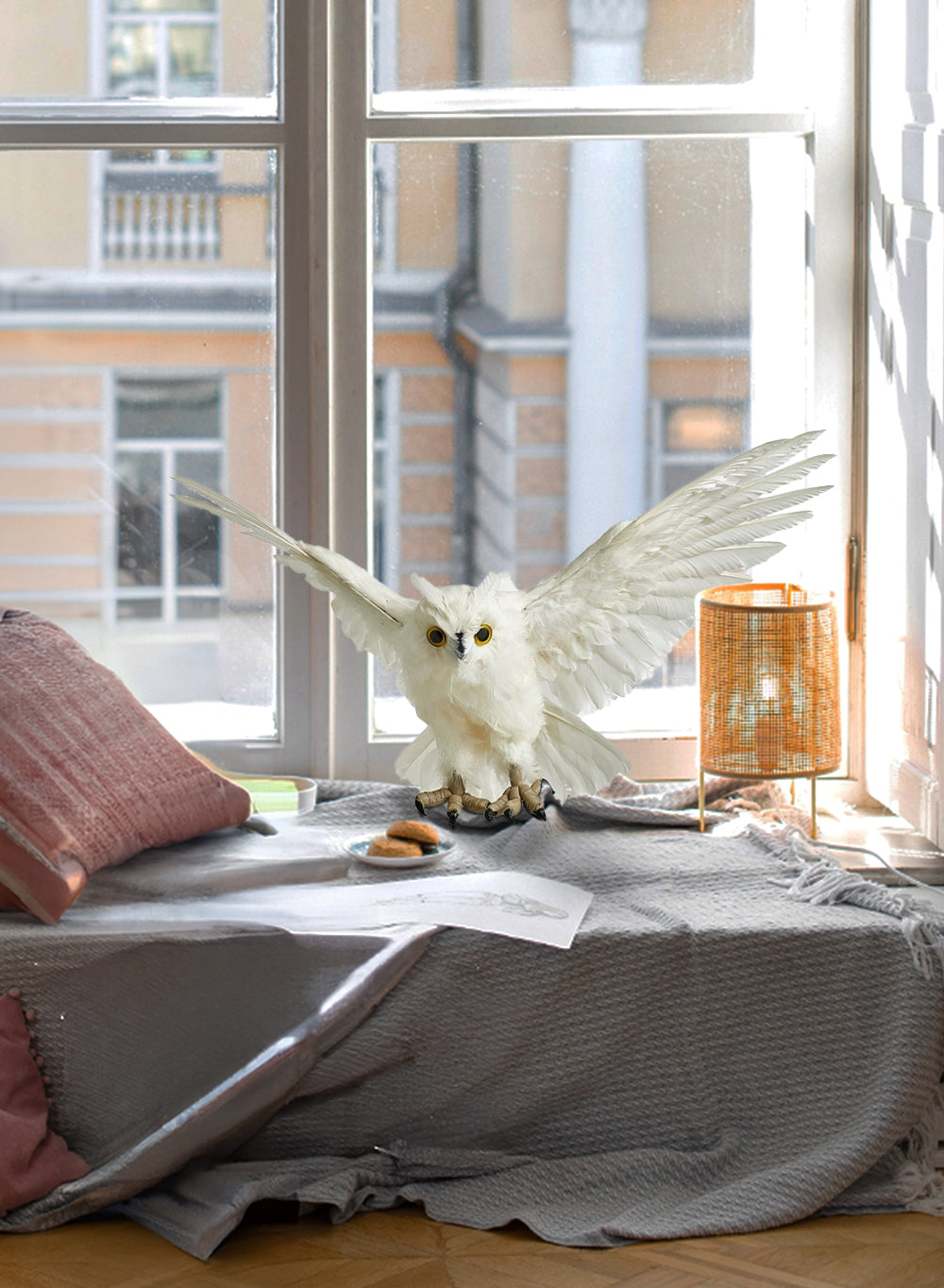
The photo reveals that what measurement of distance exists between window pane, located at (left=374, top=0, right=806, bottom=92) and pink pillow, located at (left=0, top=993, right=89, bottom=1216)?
158cm

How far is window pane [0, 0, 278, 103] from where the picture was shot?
96.7 inches

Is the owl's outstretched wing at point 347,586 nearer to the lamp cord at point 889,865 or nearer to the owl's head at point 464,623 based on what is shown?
the owl's head at point 464,623

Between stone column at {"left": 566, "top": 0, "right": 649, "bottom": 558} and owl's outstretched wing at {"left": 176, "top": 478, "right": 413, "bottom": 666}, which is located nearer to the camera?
owl's outstretched wing at {"left": 176, "top": 478, "right": 413, "bottom": 666}

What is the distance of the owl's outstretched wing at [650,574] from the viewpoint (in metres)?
1.36

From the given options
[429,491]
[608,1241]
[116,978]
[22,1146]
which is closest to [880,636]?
[429,491]

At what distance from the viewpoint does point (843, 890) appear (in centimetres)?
193

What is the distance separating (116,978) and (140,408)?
3.56 ft

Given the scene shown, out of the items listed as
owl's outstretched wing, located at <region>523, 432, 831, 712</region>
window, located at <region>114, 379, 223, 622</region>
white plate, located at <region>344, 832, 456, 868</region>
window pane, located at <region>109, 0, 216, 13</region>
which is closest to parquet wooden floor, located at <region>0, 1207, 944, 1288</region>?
white plate, located at <region>344, 832, 456, 868</region>

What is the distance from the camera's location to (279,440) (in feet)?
8.30

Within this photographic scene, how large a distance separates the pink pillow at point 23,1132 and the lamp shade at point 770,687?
106 cm

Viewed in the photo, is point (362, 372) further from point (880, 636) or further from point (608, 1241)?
point (608, 1241)

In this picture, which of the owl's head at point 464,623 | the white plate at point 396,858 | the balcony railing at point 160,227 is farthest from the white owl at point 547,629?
the balcony railing at point 160,227

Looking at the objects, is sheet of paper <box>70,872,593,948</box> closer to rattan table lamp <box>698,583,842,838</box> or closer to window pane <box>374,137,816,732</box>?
rattan table lamp <box>698,583,842,838</box>

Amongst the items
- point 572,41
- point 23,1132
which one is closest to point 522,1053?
point 23,1132
